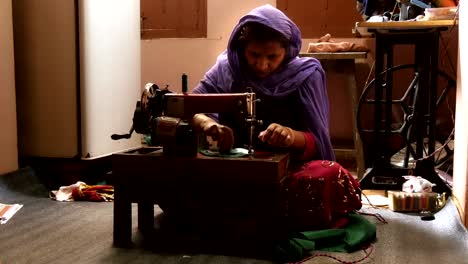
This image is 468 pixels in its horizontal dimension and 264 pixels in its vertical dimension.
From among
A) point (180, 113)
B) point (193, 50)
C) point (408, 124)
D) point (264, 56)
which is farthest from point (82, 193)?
point (193, 50)

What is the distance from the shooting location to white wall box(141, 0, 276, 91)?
4.06 meters

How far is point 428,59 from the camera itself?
266 cm

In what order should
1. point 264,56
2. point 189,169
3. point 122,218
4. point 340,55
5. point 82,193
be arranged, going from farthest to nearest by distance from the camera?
point 340,55 < point 82,193 < point 264,56 < point 122,218 < point 189,169

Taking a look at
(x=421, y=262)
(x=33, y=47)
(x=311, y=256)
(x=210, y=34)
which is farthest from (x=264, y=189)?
(x=210, y=34)

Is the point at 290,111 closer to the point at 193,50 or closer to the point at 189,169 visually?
the point at 189,169

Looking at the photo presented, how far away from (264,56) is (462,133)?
0.88 metres

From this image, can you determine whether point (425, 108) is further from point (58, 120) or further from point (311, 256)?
point (58, 120)

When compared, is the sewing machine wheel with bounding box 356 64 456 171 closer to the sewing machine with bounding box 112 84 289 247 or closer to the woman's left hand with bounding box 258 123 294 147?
the woman's left hand with bounding box 258 123 294 147

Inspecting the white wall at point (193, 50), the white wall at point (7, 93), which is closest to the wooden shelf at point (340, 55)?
the white wall at point (193, 50)

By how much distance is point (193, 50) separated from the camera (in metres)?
4.17

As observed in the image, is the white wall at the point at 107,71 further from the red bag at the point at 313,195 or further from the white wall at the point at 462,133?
the white wall at the point at 462,133

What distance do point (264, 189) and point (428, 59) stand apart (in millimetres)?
1499

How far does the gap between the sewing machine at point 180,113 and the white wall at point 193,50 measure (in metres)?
2.42

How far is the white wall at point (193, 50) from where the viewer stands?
4.06 m
